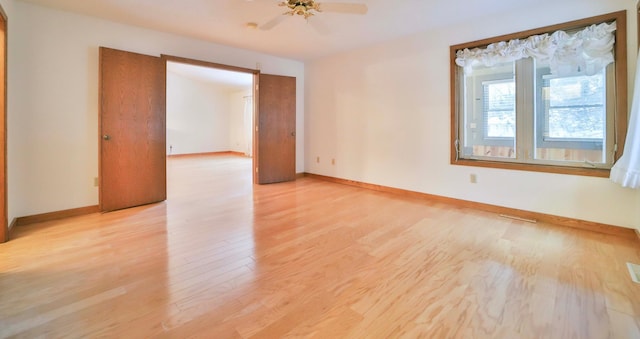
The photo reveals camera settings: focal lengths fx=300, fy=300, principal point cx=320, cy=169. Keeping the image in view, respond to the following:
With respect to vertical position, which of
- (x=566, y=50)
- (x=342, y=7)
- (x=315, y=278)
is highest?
(x=342, y=7)

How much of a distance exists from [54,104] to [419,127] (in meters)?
4.42

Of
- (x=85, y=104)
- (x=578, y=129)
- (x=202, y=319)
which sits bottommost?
(x=202, y=319)

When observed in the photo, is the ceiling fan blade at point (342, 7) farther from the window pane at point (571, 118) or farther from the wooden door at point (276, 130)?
the wooden door at point (276, 130)

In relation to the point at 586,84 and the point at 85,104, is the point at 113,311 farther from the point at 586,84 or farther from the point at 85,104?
the point at 586,84

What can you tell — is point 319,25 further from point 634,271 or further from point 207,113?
point 207,113

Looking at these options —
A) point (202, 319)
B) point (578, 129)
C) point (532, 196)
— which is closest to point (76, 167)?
point (202, 319)

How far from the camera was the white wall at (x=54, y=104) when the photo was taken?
3.06 meters

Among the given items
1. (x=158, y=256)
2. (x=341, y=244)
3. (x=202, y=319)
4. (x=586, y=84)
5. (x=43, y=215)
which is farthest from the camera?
(x=43, y=215)

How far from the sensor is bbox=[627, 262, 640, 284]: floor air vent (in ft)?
6.59

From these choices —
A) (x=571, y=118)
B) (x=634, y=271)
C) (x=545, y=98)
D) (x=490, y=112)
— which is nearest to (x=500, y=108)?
(x=490, y=112)

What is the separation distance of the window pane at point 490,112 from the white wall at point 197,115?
8.74 meters

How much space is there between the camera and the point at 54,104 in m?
3.29

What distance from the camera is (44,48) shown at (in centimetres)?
320

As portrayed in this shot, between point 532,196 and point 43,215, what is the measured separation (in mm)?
5392
